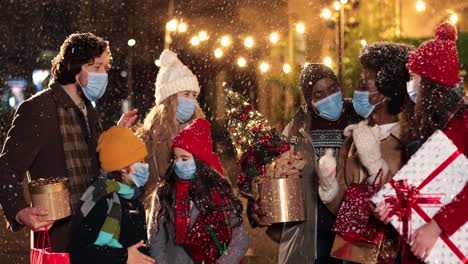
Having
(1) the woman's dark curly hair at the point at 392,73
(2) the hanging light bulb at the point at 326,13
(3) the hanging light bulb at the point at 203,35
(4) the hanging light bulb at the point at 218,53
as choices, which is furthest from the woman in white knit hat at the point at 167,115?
(3) the hanging light bulb at the point at 203,35

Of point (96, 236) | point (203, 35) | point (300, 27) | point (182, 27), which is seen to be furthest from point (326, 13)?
point (96, 236)

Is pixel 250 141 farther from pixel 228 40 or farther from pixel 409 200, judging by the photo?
pixel 228 40

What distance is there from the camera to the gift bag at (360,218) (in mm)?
6109

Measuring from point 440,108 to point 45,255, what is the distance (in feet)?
8.14

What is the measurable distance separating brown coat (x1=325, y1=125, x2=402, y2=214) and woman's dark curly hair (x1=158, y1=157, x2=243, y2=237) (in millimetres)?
778

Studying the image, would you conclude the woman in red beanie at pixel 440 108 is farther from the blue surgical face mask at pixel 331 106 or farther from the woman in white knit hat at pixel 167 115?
the woman in white knit hat at pixel 167 115

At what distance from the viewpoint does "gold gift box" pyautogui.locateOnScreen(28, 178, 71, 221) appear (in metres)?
5.66

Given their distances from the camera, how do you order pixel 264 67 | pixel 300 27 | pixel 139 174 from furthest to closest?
pixel 264 67 → pixel 300 27 → pixel 139 174

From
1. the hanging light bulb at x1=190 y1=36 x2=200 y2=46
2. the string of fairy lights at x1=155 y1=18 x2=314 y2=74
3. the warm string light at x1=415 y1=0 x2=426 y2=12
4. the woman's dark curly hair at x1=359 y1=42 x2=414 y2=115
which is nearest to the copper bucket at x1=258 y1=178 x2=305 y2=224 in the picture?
the woman's dark curly hair at x1=359 y1=42 x2=414 y2=115

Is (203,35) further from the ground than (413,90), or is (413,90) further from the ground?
(413,90)

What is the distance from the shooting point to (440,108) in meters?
5.44

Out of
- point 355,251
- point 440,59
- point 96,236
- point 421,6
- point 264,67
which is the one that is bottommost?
point 264,67

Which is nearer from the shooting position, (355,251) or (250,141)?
(355,251)

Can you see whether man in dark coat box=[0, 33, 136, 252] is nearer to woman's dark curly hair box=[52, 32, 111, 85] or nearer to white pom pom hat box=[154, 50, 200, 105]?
woman's dark curly hair box=[52, 32, 111, 85]
